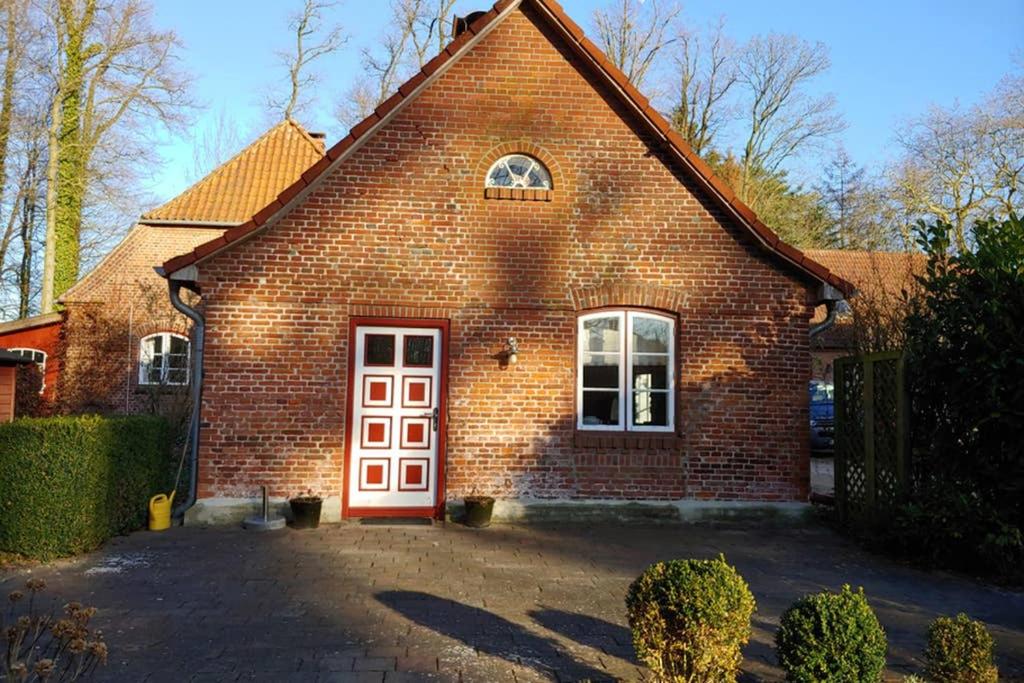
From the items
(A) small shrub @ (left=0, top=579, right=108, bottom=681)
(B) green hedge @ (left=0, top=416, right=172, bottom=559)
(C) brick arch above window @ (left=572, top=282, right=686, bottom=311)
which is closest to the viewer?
(A) small shrub @ (left=0, top=579, right=108, bottom=681)

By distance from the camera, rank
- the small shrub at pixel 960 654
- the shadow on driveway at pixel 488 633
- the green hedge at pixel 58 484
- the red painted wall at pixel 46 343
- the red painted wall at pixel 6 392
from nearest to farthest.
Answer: the small shrub at pixel 960 654 < the shadow on driveway at pixel 488 633 < the green hedge at pixel 58 484 < the red painted wall at pixel 6 392 < the red painted wall at pixel 46 343

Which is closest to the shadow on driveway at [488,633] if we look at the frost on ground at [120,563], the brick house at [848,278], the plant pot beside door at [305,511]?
the frost on ground at [120,563]

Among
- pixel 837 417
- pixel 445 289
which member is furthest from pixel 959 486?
pixel 445 289

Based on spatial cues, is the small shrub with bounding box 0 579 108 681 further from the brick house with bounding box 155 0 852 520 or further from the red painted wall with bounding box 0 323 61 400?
the red painted wall with bounding box 0 323 61 400

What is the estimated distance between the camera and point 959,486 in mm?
7188

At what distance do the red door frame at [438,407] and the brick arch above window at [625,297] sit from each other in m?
1.79

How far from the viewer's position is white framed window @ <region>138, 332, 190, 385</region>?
18594 mm

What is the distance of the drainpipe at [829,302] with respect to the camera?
9.39 m

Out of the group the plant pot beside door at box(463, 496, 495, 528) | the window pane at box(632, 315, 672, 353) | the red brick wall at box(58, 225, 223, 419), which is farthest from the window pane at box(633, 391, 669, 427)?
the red brick wall at box(58, 225, 223, 419)

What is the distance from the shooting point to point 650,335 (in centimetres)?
948

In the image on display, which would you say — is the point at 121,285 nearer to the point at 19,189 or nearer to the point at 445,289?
the point at 19,189

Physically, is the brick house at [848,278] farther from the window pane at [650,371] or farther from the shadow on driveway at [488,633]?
the shadow on driveway at [488,633]

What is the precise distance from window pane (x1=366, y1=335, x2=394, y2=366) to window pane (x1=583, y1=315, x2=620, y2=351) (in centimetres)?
253

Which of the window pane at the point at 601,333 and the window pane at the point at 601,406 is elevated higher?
the window pane at the point at 601,333
